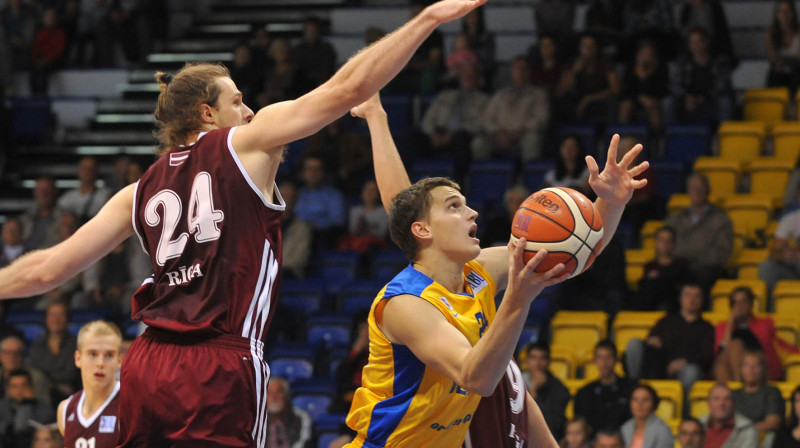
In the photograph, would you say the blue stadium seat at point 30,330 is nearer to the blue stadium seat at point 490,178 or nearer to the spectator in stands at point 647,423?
the blue stadium seat at point 490,178

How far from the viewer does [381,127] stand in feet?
18.2

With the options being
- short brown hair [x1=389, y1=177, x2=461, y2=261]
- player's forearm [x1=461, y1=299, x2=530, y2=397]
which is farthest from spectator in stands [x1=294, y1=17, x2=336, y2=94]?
player's forearm [x1=461, y1=299, x2=530, y2=397]

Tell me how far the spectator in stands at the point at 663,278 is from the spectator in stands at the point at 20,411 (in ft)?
19.5

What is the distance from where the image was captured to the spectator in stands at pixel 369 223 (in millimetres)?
13500

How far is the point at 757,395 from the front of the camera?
10.0 metres

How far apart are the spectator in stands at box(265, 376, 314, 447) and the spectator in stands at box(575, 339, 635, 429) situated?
8.34 feet

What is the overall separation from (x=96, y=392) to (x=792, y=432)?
553 cm

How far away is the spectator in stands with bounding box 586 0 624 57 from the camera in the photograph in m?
15.1

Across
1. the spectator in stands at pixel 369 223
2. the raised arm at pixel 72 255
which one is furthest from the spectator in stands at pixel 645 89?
the raised arm at pixel 72 255

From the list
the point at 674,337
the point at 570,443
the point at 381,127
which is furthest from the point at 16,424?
the point at 381,127

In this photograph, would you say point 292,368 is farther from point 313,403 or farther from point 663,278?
point 663,278

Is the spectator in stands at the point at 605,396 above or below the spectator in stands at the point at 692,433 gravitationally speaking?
above

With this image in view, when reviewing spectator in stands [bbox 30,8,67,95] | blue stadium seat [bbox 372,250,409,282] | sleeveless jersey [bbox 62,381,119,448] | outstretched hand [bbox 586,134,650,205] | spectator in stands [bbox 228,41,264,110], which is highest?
spectator in stands [bbox 30,8,67,95]

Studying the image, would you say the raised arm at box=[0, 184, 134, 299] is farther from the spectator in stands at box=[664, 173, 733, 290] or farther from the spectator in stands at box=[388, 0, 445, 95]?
the spectator in stands at box=[388, 0, 445, 95]
